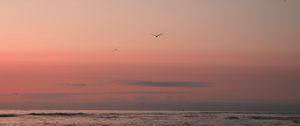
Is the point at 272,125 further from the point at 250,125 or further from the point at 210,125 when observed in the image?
the point at 210,125

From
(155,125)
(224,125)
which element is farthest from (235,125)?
(155,125)

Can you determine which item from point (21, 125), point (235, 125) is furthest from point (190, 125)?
point (21, 125)

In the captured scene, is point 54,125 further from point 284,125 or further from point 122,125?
point 284,125

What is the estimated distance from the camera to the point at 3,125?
52.1m

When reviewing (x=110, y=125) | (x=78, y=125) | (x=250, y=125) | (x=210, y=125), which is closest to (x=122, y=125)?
(x=110, y=125)

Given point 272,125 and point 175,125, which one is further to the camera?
point 272,125

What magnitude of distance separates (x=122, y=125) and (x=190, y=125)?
7.63 meters

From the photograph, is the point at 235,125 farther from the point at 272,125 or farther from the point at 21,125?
the point at 21,125

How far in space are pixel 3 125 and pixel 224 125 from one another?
24643mm

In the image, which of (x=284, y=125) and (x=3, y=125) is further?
(x=284, y=125)

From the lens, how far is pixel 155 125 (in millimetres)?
53469

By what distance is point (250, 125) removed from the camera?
189 ft

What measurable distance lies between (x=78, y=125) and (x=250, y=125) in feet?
66.2

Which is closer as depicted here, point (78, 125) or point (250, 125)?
point (78, 125)
